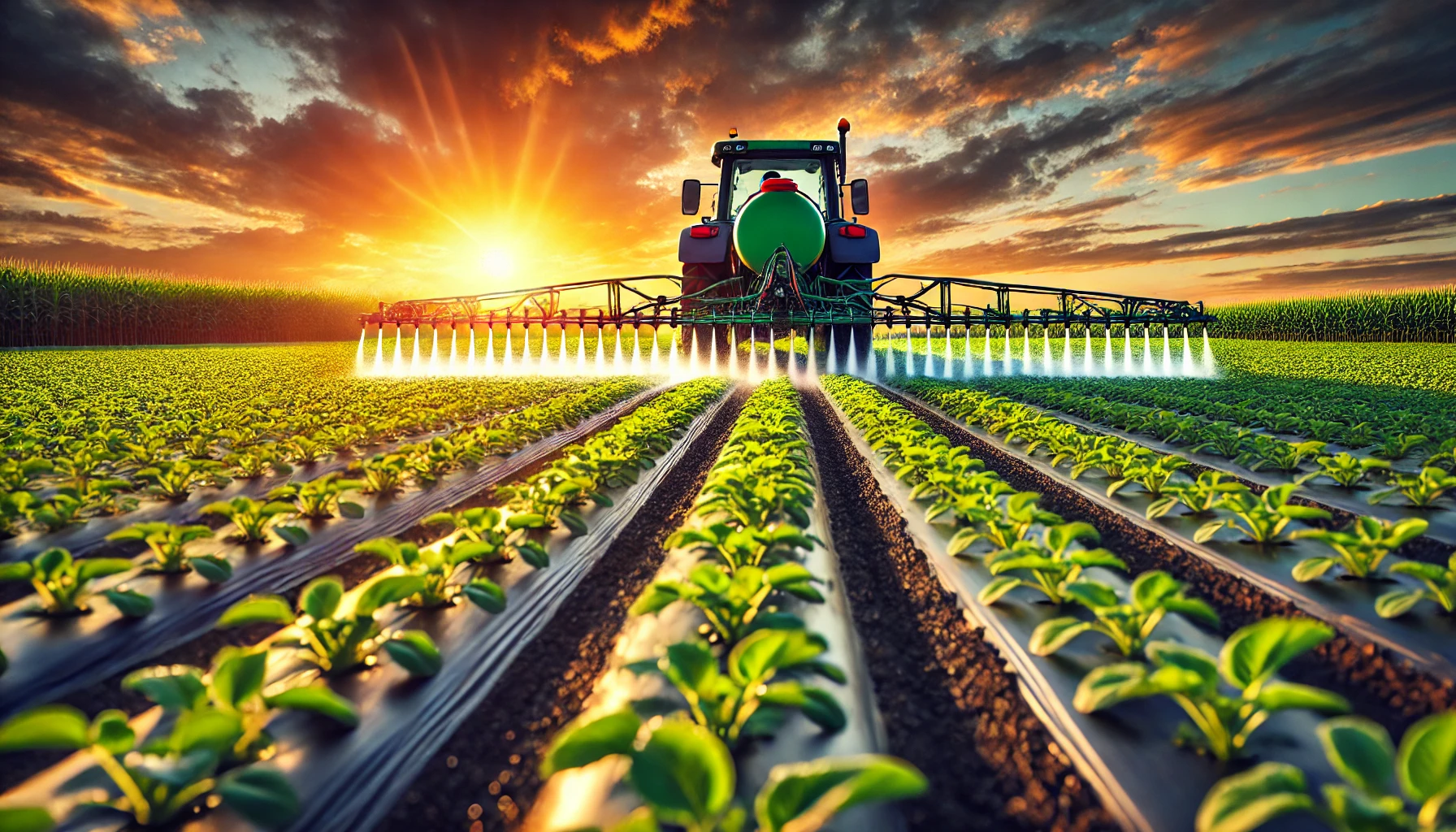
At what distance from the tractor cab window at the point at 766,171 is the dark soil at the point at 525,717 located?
11225 millimetres

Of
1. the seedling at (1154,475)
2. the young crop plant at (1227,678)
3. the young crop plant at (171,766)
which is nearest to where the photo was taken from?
the young crop plant at (171,766)

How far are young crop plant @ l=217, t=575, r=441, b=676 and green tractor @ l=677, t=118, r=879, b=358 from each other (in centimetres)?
905

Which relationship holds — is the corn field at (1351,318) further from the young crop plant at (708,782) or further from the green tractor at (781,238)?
the young crop plant at (708,782)

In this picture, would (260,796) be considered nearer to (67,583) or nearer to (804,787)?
(804,787)

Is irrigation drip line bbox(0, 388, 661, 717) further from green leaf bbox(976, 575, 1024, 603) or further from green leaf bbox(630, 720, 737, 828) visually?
green leaf bbox(976, 575, 1024, 603)

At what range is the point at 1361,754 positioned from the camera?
130 cm

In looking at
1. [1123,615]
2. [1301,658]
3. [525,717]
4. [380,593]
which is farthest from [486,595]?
[1301,658]

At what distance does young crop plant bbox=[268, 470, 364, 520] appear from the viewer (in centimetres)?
360

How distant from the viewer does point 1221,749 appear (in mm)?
1620

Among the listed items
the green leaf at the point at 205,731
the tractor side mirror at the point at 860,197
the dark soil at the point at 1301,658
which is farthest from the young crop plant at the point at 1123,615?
the tractor side mirror at the point at 860,197

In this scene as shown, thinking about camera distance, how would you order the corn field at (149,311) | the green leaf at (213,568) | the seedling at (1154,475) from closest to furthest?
the green leaf at (213,568), the seedling at (1154,475), the corn field at (149,311)

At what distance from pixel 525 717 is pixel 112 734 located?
983 mm

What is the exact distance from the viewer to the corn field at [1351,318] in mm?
26828

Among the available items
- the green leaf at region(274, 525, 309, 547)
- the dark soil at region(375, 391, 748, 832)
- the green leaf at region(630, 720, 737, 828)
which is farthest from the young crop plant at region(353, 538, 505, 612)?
the green leaf at region(630, 720, 737, 828)
